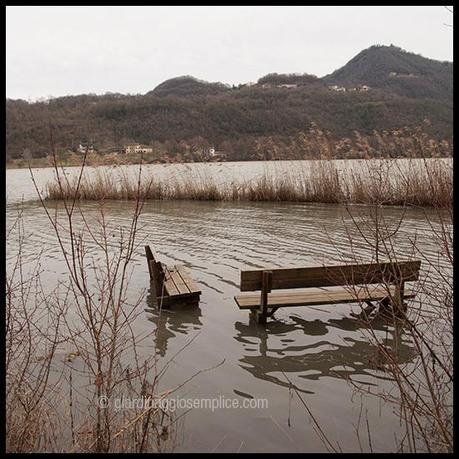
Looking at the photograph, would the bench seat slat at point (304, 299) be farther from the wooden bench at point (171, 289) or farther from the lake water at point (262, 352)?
the wooden bench at point (171, 289)

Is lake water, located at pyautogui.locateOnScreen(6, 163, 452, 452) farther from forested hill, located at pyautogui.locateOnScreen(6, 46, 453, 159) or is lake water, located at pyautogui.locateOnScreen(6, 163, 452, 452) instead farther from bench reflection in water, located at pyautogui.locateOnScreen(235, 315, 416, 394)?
forested hill, located at pyautogui.locateOnScreen(6, 46, 453, 159)

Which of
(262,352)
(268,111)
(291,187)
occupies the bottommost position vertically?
(262,352)

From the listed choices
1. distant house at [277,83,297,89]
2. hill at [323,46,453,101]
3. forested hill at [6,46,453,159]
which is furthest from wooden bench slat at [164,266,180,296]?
distant house at [277,83,297,89]

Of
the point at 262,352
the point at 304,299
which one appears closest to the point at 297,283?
the point at 304,299

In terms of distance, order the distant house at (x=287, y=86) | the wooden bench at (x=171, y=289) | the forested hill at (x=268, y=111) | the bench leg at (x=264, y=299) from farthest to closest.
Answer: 1. the distant house at (x=287, y=86)
2. the forested hill at (x=268, y=111)
3. the wooden bench at (x=171, y=289)
4. the bench leg at (x=264, y=299)

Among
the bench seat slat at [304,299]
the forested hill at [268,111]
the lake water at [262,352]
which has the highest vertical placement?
the forested hill at [268,111]

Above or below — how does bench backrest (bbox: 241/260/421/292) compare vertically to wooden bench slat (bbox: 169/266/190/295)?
above

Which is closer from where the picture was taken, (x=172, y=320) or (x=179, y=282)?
(x=172, y=320)

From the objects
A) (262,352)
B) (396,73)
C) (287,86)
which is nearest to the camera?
(262,352)

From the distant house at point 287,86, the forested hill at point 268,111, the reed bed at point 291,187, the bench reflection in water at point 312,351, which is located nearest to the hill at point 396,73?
the forested hill at point 268,111

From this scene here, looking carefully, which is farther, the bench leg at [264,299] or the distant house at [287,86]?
the distant house at [287,86]

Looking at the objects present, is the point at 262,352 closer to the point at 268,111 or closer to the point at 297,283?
the point at 297,283

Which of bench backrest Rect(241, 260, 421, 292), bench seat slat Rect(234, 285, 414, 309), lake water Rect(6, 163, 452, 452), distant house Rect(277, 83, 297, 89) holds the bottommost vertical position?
lake water Rect(6, 163, 452, 452)

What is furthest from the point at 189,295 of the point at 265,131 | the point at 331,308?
the point at 265,131
